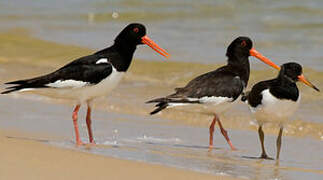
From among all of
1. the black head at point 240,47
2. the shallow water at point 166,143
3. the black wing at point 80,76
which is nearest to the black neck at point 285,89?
the shallow water at point 166,143

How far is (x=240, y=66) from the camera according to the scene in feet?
25.3

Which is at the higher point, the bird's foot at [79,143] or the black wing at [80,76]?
the black wing at [80,76]

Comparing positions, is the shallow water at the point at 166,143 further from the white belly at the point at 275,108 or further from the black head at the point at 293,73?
the black head at the point at 293,73

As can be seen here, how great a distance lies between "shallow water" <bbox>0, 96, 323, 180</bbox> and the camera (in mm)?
5957

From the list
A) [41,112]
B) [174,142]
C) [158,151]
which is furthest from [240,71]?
[41,112]

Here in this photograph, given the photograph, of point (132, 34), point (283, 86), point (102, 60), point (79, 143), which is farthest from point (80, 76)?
point (283, 86)

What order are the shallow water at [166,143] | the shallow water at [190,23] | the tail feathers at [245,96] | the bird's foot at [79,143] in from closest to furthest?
the shallow water at [166,143] < the bird's foot at [79,143] < the tail feathers at [245,96] < the shallow water at [190,23]

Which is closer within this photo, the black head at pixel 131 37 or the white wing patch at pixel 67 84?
the white wing patch at pixel 67 84

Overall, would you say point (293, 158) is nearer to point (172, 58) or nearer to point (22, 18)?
point (172, 58)

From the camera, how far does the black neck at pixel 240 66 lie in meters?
7.64

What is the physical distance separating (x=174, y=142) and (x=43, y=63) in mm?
6059

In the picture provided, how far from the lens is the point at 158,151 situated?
6535 mm

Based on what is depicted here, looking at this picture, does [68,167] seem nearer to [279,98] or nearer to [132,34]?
[279,98]

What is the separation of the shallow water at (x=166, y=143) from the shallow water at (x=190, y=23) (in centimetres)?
405
